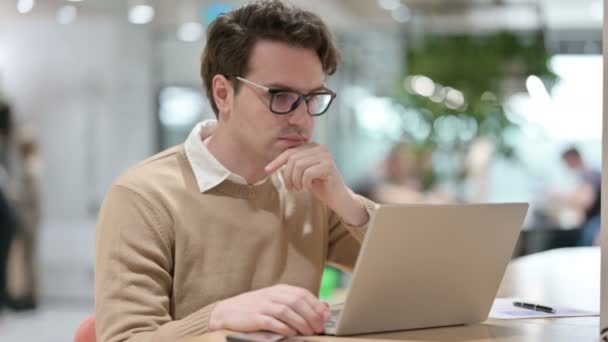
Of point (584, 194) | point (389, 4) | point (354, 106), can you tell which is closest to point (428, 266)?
point (354, 106)

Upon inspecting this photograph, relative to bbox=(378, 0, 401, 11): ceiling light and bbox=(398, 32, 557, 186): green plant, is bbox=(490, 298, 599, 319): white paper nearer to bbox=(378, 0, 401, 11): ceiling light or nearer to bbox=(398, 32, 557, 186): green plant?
bbox=(398, 32, 557, 186): green plant

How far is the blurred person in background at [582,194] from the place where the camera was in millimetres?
7590

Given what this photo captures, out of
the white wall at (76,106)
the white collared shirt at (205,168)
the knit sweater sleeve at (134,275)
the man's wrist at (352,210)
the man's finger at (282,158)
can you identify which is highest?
the man's finger at (282,158)

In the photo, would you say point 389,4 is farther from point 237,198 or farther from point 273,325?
point 273,325

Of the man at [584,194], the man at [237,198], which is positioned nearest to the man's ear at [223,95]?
the man at [237,198]

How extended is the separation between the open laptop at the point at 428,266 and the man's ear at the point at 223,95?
700 mm

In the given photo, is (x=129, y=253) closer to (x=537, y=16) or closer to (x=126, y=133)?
(x=126, y=133)

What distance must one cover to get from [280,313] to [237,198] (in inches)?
23.8

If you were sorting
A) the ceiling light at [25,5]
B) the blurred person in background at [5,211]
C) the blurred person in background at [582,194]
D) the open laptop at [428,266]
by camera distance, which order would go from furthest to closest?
the blurred person in background at [582,194]
the blurred person in background at [5,211]
the ceiling light at [25,5]
the open laptop at [428,266]

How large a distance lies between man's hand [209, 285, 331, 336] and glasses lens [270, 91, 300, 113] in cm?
55

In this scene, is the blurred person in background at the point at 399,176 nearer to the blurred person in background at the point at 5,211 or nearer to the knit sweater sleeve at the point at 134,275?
the blurred person in background at the point at 5,211

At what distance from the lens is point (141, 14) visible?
7301 mm

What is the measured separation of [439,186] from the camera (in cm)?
795

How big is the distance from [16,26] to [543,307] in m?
5.83
